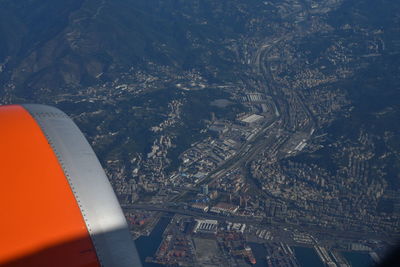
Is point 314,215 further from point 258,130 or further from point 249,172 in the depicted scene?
point 258,130

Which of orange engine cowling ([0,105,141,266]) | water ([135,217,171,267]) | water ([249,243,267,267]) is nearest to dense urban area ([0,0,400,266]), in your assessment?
water ([249,243,267,267])

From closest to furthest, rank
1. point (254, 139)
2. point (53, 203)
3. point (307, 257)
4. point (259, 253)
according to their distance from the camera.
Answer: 1. point (53, 203)
2. point (307, 257)
3. point (259, 253)
4. point (254, 139)

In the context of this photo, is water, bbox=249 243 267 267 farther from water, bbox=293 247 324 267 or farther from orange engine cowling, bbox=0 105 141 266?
orange engine cowling, bbox=0 105 141 266

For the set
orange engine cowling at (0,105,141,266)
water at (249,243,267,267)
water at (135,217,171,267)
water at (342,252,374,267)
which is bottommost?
water at (342,252,374,267)

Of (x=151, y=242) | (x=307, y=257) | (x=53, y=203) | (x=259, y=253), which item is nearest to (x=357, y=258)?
(x=307, y=257)

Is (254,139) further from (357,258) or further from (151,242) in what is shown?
(357,258)

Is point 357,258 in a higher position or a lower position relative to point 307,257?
lower
